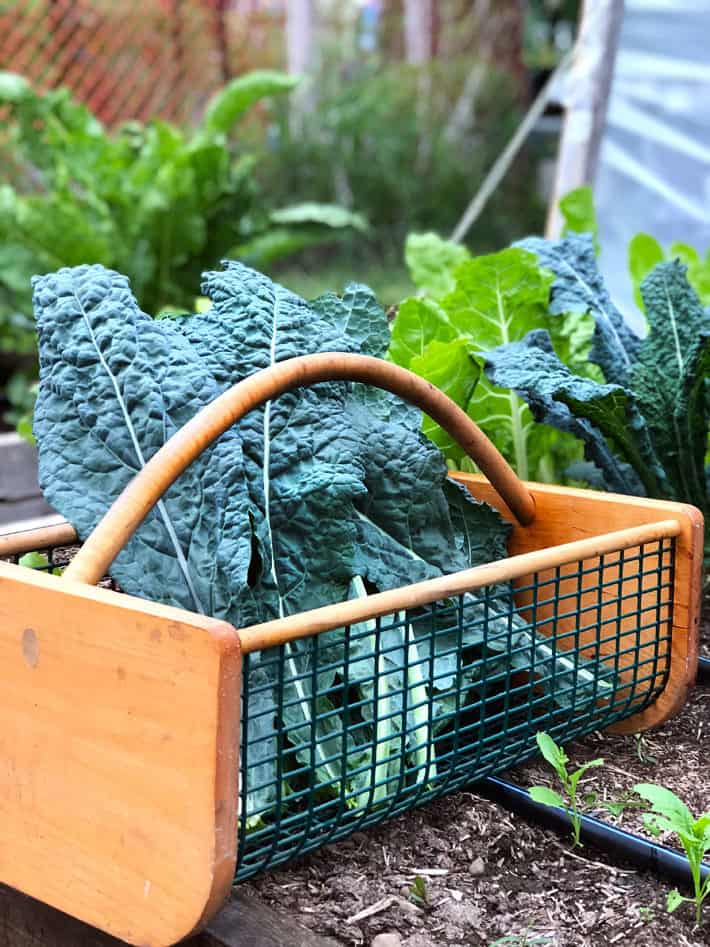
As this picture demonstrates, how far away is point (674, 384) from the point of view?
1649 millimetres

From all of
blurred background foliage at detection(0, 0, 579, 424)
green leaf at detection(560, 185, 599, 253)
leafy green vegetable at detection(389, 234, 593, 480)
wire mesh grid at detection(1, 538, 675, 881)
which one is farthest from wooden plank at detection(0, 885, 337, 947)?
blurred background foliage at detection(0, 0, 579, 424)

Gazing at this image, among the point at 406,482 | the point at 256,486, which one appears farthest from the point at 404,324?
the point at 256,486

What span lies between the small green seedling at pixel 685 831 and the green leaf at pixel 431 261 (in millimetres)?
1318

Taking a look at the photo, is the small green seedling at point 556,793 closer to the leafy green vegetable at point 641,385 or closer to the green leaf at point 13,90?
the leafy green vegetable at point 641,385

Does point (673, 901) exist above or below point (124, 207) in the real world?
below

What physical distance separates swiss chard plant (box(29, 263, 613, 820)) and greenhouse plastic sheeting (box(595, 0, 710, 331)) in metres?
2.57

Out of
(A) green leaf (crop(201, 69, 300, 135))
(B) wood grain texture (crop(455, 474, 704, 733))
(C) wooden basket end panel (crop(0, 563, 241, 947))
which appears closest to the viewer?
(C) wooden basket end panel (crop(0, 563, 241, 947))

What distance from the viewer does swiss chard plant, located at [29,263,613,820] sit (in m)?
1.14

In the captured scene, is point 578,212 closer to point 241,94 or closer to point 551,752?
point 551,752

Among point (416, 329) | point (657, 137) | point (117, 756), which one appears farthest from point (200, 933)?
point (657, 137)

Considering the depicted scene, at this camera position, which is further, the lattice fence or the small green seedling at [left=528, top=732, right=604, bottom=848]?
the lattice fence

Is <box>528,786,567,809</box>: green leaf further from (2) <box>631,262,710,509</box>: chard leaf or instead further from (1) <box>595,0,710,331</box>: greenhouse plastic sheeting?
(1) <box>595,0,710,331</box>: greenhouse plastic sheeting

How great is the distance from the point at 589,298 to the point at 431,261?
0.55m

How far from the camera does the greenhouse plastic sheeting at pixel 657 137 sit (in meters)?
3.86
